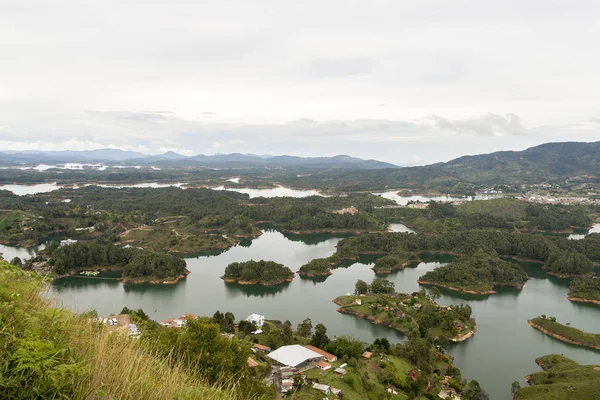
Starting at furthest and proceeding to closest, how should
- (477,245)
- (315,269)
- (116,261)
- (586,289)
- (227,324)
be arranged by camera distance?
(477,245)
(116,261)
(315,269)
(586,289)
(227,324)

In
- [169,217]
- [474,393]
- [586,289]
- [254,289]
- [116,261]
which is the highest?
[169,217]

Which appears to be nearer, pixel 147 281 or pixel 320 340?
pixel 320 340

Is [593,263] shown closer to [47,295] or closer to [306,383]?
[306,383]

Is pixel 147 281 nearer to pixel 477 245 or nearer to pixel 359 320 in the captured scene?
pixel 359 320

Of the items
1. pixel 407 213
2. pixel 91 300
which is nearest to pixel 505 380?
pixel 91 300

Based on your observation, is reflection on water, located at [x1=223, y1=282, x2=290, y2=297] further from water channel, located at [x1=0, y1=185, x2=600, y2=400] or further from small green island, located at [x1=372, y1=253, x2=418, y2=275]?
small green island, located at [x1=372, y1=253, x2=418, y2=275]

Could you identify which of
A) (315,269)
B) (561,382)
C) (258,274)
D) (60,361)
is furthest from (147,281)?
(60,361)
